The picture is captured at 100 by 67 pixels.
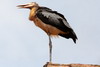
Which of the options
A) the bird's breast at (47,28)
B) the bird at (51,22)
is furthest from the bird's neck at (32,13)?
the bird's breast at (47,28)

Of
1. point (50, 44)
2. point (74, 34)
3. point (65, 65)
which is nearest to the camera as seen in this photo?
point (65, 65)

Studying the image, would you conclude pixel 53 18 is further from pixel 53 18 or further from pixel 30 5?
pixel 30 5

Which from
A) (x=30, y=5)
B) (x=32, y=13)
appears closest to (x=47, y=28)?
(x=32, y=13)

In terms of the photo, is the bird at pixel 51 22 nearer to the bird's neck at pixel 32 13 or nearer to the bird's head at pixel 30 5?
the bird's neck at pixel 32 13

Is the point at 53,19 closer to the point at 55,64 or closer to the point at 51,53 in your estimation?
the point at 51,53

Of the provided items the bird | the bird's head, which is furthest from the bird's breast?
the bird's head

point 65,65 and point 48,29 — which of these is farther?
point 48,29

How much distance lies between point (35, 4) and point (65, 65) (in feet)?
14.7

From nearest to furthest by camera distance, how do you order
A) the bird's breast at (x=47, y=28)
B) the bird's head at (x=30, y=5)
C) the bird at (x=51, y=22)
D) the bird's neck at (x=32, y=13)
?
1. the bird at (x=51, y=22)
2. the bird's breast at (x=47, y=28)
3. the bird's neck at (x=32, y=13)
4. the bird's head at (x=30, y=5)

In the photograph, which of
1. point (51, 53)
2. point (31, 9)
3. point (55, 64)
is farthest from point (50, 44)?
point (55, 64)

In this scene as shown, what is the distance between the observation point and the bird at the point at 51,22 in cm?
1264

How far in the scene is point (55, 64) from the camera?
955 cm

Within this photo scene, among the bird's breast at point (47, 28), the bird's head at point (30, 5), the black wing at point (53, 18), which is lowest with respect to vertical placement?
the bird's breast at point (47, 28)

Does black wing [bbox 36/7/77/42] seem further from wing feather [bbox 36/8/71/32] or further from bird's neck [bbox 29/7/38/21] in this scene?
bird's neck [bbox 29/7/38/21]
